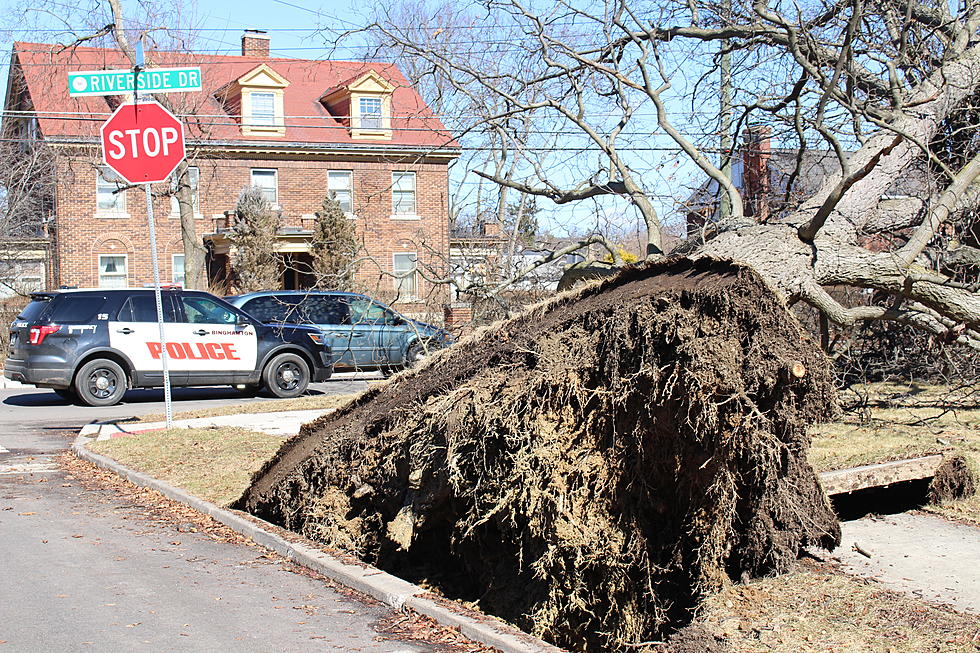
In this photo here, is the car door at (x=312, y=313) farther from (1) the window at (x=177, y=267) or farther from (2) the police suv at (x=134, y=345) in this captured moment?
(1) the window at (x=177, y=267)

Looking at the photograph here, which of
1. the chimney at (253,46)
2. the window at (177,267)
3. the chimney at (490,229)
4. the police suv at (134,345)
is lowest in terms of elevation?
the police suv at (134,345)

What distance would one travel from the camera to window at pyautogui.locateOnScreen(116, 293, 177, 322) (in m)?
15.9

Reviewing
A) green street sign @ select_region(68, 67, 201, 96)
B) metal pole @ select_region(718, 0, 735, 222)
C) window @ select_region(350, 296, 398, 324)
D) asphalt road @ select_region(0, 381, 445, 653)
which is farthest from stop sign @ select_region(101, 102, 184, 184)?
metal pole @ select_region(718, 0, 735, 222)

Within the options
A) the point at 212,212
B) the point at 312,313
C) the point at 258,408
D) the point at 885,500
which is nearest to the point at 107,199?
the point at 212,212

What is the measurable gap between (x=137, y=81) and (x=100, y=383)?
21.4 feet

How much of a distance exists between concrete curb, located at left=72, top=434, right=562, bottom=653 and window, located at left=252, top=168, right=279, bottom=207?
1119 inches

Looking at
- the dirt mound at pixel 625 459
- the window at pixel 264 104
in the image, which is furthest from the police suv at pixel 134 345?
the window at pixel 264 104

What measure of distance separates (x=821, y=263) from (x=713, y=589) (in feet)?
10.9

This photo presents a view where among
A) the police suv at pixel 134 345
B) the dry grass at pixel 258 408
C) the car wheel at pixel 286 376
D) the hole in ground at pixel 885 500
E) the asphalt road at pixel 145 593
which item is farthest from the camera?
the car wheel at pixel 286 376

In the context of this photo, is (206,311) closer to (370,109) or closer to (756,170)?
(756,170)

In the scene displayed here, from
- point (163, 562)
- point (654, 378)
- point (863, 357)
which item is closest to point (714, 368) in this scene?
point (654, 378)

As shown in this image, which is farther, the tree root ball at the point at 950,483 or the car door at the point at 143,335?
the car door at the point at 143,335

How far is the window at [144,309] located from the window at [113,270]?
19222 mm

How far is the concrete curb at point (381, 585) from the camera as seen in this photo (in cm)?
476
